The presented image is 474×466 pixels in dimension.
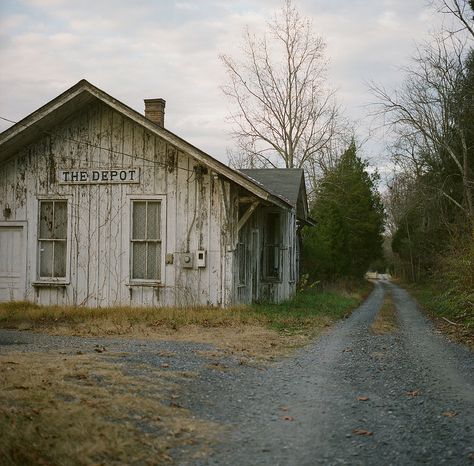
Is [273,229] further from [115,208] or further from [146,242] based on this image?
[115,208]

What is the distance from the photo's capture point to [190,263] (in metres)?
15.7

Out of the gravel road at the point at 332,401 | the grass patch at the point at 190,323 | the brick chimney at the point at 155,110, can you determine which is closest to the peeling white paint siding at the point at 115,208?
the grass patch at the point at 190,323

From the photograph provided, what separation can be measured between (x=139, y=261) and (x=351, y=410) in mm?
10420

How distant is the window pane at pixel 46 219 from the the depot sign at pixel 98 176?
78 centimetres

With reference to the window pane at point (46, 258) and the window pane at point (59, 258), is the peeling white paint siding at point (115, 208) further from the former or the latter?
the window pane at point (59, 258)

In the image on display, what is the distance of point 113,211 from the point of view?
16.2 m

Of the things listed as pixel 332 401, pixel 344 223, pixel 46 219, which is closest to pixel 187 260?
pixel 46 219

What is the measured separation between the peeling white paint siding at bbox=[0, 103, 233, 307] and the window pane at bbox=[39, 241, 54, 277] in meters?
0.19

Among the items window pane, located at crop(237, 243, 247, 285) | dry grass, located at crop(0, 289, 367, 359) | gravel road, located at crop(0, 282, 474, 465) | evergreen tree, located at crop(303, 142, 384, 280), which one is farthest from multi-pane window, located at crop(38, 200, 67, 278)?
evergreen tree, located at crop(303, 142, 384, 280)

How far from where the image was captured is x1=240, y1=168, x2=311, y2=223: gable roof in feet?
76.0

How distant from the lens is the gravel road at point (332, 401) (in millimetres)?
5117

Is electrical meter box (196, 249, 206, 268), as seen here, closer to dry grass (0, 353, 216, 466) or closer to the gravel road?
the gravel road

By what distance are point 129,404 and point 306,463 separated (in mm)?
2081

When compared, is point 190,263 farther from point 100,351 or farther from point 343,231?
point 343,231
